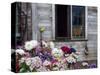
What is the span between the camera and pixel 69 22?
7.02ft

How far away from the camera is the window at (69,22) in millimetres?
2098

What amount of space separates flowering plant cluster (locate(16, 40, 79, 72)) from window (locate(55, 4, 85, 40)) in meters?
0.10

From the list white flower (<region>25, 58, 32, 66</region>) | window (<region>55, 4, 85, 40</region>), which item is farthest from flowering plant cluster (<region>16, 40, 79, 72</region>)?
window (<region>55, 4, 85, 40</region>)


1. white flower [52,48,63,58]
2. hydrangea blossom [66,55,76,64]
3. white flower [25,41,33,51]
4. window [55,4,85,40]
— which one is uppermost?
window [55,4,85,40]

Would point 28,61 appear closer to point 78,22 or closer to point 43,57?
point 43,57

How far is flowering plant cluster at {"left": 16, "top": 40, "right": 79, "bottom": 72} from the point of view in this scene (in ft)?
6.48

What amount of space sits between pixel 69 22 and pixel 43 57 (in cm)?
35

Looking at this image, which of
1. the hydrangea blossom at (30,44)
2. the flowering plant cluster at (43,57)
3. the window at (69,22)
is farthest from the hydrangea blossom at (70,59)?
the hydrangea blossom at (30,44)

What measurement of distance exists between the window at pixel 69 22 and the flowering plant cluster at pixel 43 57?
0.10 m

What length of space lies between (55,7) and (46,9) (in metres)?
0.08

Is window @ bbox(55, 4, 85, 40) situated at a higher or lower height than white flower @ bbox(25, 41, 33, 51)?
higher

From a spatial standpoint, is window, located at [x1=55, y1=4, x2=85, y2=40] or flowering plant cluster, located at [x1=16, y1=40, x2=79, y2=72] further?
window, located at [x1=55, y1=4, x2=85, y2=40]

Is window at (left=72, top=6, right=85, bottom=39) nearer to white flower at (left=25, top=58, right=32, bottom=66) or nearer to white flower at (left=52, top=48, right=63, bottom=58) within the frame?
white flower at (left=52, top=48, right=63, bottom=58)

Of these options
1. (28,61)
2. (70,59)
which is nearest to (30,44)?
(28,61)
